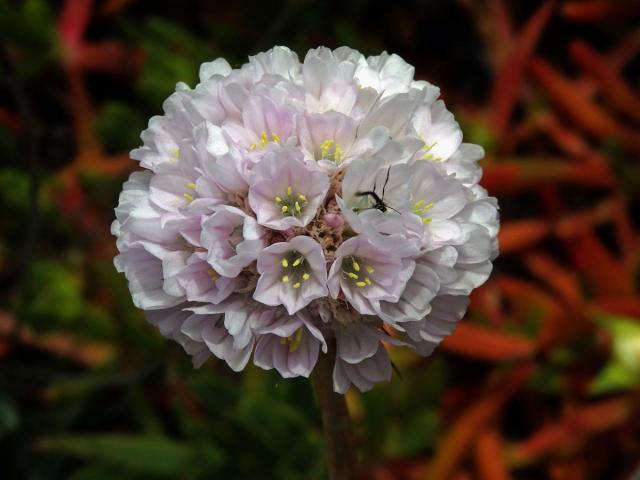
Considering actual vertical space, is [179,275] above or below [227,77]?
below

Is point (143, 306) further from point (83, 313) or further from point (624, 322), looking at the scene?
point (624, 322)

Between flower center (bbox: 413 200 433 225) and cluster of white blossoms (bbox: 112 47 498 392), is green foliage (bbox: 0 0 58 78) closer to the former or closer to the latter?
cluster of white blossoms (bbox: 112 47 498 392)

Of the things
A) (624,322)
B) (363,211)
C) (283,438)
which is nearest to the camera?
(363,211)

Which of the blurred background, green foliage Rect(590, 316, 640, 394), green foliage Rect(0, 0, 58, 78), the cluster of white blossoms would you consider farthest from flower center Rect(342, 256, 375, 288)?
green foliage Rect(0, 0, 58, 78)

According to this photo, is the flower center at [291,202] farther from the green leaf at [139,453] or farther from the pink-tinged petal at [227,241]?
the green leaf at [139,453]

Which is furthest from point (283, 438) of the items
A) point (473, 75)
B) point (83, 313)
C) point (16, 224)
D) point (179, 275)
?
point (473, 75)

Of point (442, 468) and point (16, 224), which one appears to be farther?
point (16, 224)

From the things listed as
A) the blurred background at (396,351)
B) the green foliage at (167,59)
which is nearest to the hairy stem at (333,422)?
the blurred background at (396,351)
